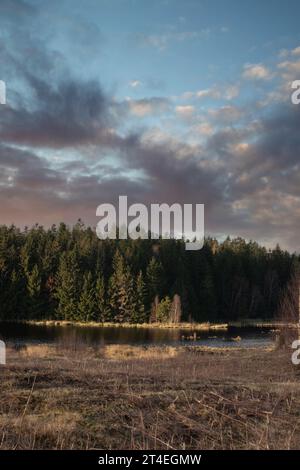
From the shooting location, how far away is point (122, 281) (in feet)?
304

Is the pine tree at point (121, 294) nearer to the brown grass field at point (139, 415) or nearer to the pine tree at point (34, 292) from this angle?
the pine tree at point (34, 292)

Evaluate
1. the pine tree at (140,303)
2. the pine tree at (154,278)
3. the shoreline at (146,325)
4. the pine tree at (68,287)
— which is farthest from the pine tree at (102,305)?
the pine tree at (154,278)

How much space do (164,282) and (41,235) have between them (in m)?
32.2

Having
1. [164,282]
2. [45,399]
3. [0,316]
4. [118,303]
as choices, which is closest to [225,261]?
[164,282]

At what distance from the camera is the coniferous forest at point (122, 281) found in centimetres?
9000

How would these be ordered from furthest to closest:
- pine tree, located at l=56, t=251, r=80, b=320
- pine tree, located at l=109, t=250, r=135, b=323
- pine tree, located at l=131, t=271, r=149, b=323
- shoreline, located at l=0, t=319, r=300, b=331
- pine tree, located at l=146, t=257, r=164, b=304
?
pine tree, located at l=146, t=257, r=164, b=304
pine tree, located at l=56, t=251, r=80, b=320
pine tree, located at l=109, t=250, r=135, b=323
pine tree, located at l=131, t=271, r=149, b=323
shoreline, located at l=0, t=319, r=300, b=331

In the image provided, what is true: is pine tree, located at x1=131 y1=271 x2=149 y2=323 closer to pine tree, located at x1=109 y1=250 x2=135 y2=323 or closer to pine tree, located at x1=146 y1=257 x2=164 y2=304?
pine tree, located at x1=109 y1=250 x2=135 y2=323

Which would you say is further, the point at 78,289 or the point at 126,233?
the point at 126,233

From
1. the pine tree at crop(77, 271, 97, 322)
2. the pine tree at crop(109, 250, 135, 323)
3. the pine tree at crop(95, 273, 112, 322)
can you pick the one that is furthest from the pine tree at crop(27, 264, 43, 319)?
the pine tree at crop(109, 250, 135, 323)

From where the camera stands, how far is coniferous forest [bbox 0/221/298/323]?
9000 cm

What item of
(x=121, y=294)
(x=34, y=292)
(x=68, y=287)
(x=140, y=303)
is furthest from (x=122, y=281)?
(x=34, y=292)

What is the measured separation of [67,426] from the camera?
8.62 m

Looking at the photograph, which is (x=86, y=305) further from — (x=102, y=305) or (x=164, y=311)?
(x=164, y=311)
